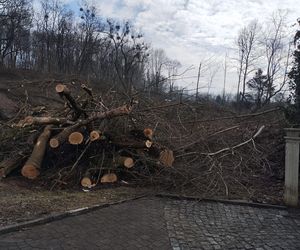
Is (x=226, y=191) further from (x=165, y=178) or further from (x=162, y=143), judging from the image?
(x=162, y=143)

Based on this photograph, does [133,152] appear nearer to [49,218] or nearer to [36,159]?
[36,159]

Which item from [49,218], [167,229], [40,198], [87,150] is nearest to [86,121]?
[87,150]

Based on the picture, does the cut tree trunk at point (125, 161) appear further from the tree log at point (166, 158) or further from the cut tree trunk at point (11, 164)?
the cut tree trunk at point (11, 164)

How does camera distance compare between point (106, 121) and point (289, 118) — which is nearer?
point (106, 121)

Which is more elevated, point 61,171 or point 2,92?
point 2,92

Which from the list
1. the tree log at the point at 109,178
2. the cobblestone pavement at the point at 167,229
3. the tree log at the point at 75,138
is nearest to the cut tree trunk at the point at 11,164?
the tree log at the point at 75,138

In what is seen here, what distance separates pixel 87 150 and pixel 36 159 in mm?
1155

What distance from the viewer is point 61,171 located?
822 centimetres

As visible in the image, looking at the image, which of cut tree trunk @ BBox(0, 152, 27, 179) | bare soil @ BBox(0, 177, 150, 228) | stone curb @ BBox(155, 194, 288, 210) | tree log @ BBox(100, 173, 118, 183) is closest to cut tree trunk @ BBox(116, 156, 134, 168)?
tree log @ BBox(100, 173, 118, 183)

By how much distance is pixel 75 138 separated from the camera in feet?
27.5

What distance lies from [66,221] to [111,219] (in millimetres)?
685

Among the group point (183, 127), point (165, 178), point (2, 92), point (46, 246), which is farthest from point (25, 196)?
point (2, 92)

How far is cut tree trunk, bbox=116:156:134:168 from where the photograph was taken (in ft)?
27.6

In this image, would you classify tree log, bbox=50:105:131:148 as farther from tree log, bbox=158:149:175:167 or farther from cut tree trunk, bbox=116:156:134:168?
tree log, bbox=158:149:175:167
